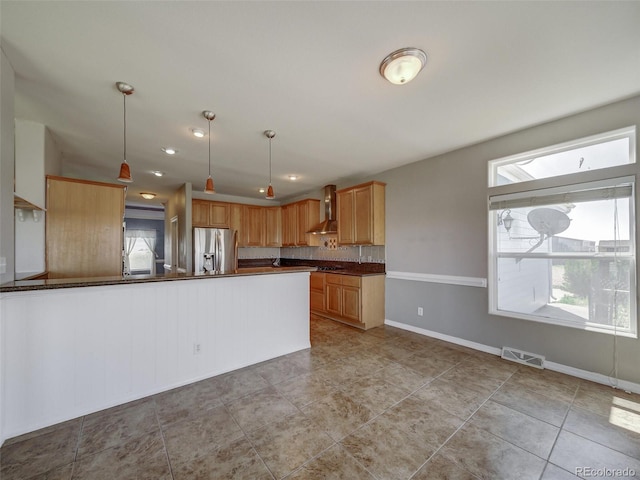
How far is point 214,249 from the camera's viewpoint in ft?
18.1

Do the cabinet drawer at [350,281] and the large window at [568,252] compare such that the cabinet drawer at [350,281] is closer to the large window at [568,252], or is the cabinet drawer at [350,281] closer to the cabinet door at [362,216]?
the cabinet door at [362,216]

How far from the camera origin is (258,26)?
5.09 ft

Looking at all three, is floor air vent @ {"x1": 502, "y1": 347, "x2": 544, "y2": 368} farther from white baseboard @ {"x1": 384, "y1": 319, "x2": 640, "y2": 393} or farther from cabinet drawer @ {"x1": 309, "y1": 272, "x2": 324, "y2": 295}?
cabinet drawer @ {"x1": 309, "y1": 272, "x2": 324, "y2": 295}

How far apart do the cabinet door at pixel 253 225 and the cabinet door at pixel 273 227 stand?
0.14 metres

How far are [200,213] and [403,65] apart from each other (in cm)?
521

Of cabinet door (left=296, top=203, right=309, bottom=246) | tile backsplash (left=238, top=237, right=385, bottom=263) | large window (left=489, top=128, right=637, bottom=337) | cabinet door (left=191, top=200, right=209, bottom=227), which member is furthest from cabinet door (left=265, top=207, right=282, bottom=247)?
large window (left=489, top=128, right=637, bottom=337)

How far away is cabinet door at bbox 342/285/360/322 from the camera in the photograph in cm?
425

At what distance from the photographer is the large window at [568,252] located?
243 cm

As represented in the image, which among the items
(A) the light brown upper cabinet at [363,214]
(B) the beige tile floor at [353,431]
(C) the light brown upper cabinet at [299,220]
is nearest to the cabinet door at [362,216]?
(A) the light brown upper cabinet at [363,214]

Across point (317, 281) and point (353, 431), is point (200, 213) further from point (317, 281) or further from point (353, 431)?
point (353, 431)

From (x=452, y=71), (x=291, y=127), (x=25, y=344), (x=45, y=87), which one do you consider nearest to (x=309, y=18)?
(x=452, y=71)

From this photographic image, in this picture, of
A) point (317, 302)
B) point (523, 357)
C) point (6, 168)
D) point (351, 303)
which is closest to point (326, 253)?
point (317, 302)

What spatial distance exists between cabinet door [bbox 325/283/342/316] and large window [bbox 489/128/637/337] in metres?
2.31

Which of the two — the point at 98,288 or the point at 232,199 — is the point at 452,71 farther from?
the point at 232,199
